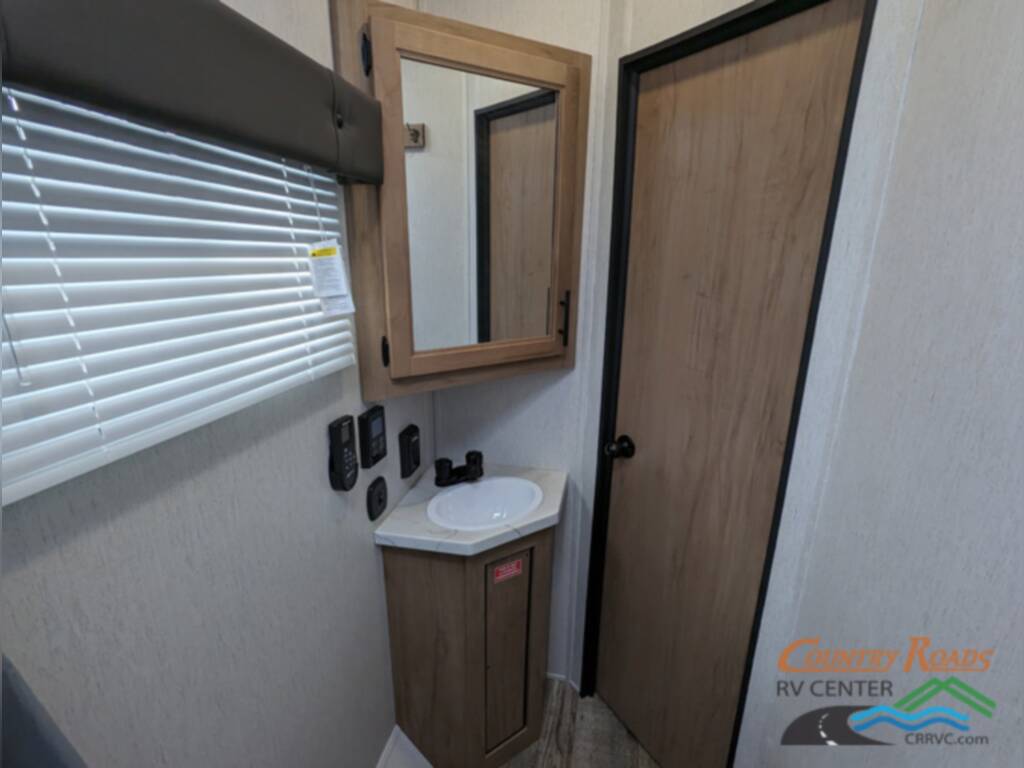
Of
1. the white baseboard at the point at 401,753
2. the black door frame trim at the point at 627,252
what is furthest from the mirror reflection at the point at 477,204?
the white baseboard at the point at 401,753

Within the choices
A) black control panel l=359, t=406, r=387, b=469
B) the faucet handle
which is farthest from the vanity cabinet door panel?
black control panel l=359, t=406, r=387, b=469

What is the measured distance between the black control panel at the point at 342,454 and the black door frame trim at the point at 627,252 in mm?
804

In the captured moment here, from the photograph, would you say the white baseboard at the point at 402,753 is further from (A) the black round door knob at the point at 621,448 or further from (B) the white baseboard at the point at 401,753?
(A) the black round door knob at the point at 621,448

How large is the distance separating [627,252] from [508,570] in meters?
1.02

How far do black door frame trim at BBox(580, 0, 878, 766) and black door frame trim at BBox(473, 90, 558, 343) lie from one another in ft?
0.78

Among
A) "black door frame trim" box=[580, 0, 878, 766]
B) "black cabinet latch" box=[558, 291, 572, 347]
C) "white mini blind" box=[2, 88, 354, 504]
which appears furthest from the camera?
"black cabinet latch" box=[558, 291, 572, 347]

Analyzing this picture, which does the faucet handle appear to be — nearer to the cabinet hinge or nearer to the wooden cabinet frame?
the wooden cabinet frame

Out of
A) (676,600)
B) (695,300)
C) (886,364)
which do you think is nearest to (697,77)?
(695,300)

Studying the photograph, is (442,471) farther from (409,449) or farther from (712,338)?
(712,338)

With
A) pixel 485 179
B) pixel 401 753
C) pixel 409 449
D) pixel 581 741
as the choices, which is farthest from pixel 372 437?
pixel 581 741

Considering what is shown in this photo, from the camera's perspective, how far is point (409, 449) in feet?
4.86

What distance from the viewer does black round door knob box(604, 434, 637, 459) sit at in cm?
147

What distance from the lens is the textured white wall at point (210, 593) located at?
0.53 metres

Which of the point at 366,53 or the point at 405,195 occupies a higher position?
the point at 366,53
